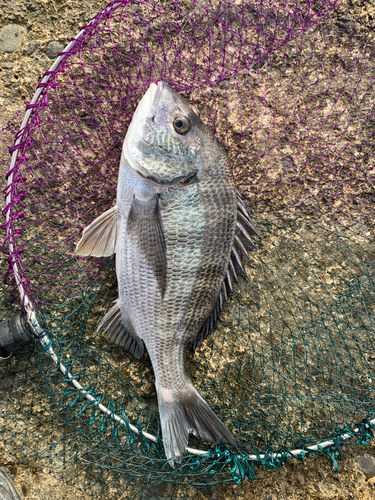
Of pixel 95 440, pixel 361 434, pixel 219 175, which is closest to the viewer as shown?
pixel 219 175

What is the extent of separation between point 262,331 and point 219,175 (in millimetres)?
1022

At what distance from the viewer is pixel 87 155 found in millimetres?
2271

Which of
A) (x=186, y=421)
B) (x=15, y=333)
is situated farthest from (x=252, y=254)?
(x=15, y=333)

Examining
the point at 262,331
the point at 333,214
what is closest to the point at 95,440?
the point at 262,331

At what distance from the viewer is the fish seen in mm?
1847

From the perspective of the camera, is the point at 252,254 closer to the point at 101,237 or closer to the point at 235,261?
the point at 235,261

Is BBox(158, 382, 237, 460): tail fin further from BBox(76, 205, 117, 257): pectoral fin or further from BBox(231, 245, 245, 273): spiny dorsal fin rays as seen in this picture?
BBox(76, 205, 117, 257): pectoral fin

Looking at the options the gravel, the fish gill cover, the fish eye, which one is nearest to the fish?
the fish eye

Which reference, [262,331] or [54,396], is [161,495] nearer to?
[54,396]

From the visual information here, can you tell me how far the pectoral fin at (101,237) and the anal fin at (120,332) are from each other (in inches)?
12.1

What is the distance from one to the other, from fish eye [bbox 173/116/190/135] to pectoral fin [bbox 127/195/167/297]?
36cm

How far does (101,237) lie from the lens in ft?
6.79

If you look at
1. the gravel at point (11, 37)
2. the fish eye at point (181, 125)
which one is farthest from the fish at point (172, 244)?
the gravel at point (11, 37)

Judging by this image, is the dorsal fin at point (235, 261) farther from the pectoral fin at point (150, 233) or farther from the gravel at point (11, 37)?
the gravel at point (11, 37)
